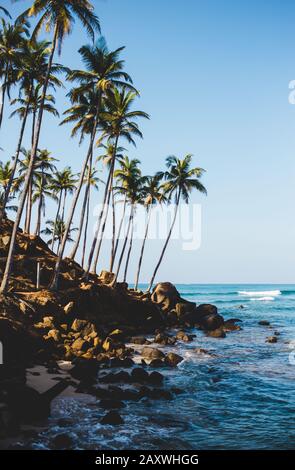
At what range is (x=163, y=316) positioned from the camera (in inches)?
1173

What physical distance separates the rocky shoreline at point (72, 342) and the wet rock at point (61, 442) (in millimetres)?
22

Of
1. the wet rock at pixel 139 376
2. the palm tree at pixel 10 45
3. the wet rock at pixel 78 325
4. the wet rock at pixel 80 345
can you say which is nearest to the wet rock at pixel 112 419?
the wet rock at pixel 139 376

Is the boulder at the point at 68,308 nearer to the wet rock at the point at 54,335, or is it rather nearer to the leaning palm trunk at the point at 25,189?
the wet rock at the point at 54,335

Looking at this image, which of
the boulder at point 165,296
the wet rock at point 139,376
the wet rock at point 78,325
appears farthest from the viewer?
the boulder at point 165,296

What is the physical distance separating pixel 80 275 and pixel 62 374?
15.5m

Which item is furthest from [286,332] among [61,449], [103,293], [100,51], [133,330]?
[100,51]

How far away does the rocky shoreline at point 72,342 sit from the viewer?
10.6 meters

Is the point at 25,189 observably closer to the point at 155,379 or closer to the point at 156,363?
the point at 156,363

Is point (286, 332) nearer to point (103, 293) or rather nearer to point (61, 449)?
point (103, 293)

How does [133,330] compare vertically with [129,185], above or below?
below

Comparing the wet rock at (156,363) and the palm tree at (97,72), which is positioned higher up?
the palm tree at (97,72)

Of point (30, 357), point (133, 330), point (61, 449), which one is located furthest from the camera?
point (133, 330)

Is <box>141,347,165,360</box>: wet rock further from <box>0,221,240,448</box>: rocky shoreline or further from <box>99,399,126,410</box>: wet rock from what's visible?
<box>99,399,126,410</box>: wet rock

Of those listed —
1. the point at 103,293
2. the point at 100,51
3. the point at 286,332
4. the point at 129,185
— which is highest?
the point at 100,51
